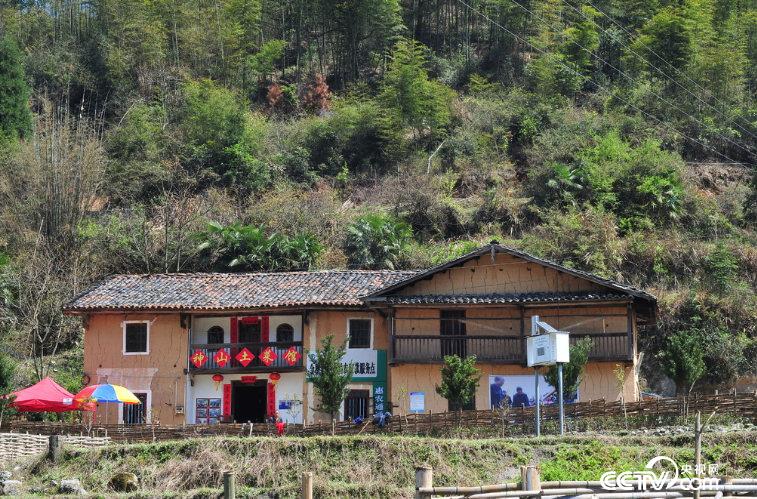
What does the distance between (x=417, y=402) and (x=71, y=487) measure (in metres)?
11.2

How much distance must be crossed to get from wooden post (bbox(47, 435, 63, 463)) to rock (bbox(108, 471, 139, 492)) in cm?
174

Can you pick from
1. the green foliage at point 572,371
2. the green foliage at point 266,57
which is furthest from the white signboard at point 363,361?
the green foliage at point 266,57

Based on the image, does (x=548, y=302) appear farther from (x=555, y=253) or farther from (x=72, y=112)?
(x=72, y=112)

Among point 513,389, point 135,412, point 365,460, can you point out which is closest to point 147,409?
point 135,412

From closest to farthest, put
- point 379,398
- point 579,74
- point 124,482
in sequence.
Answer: point 124,482
point 379,398
point 579,74

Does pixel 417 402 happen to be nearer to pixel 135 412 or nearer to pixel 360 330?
pixel 360 330

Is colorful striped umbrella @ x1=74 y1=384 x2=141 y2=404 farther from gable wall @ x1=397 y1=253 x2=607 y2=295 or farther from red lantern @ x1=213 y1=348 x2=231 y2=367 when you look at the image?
gable wall @ x1=397 y1=253 x2=607 y2=295

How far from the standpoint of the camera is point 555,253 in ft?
142

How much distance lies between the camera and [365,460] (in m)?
25.6

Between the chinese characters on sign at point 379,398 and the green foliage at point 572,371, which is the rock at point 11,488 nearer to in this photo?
the chinese characters on sign at point 379,398

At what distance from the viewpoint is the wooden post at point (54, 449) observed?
26.6m

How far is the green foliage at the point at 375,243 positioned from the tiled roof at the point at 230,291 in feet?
23.6

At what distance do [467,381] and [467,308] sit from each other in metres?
4.20

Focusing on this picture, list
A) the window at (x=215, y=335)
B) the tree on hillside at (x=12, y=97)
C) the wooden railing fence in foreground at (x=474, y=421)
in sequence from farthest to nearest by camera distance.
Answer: the tree on hillside at (x=12, y=97) → the window at (x=215, y=335) → the wooden railing fence in foreground at (x=474, y=421)
